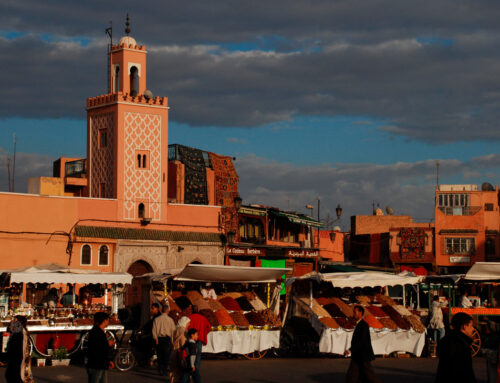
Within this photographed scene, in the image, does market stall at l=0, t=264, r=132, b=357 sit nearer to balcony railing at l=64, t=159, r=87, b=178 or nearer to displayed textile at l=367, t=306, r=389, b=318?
displayed textile at l=367, t=306, r=389, b=318

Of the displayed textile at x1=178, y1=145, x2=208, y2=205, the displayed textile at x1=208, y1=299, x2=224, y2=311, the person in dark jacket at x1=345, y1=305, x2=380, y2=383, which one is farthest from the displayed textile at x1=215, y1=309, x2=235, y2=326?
the displayed textile at x1=178, y1=145, x2=208, y2=205

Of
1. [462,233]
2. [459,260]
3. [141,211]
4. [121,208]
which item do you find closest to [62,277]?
[121,208]

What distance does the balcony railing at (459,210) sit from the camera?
1985 inches

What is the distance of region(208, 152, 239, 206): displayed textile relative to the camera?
43.2 m

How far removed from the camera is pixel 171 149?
44000mm

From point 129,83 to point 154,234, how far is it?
7190 mm

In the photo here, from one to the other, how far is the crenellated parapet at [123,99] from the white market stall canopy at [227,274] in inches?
750

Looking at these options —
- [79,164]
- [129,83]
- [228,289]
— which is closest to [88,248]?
[129,83]

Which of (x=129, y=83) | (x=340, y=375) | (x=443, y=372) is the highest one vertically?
(x=129, y=83)

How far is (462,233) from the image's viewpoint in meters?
49.2

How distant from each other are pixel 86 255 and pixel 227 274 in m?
16.1

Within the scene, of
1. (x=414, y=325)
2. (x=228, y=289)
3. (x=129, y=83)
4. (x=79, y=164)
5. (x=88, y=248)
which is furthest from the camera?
(x=79, y=164)

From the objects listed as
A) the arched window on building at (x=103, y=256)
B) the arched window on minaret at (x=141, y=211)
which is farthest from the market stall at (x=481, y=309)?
the arched window on minaret at (x=141, y=211)

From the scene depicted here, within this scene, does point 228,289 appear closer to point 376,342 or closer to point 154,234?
point 376,342
